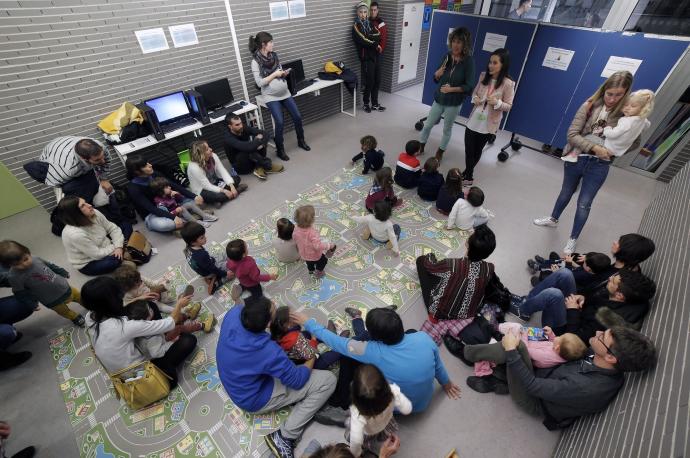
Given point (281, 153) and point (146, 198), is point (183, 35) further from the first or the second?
point (146, 198)

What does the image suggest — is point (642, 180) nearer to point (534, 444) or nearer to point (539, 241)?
point (539, 241)

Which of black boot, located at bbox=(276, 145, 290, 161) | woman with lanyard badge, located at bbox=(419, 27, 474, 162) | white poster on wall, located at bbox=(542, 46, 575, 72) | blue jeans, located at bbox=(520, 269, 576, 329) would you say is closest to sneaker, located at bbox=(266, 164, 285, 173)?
black boot, located at bbox=(276, 145, 290, 161)

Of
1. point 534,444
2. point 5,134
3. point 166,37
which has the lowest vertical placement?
point 534,444

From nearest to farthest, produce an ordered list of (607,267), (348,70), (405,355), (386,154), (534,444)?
(405,355)
(534,444)
(607,267)
(386,154)
(348,70)

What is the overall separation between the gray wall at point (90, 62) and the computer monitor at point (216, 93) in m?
0.14

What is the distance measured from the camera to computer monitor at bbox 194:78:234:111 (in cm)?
421

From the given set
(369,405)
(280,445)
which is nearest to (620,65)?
(369,405)

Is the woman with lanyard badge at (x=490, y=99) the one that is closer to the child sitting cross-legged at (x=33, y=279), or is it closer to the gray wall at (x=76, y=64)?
the gray wall at (x=76, y=64)

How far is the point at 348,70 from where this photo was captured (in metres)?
5.46

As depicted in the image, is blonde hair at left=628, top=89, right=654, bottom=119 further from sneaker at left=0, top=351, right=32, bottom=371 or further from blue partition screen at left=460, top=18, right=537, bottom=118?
sneaker at left=0, top=351, right=32, bottom=371

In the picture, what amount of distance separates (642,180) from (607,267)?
296 centimetres

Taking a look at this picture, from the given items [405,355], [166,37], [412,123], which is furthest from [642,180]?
[166,37]

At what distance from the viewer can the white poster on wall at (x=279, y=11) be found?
14.6 ft

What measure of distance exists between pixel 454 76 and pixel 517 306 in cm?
270
